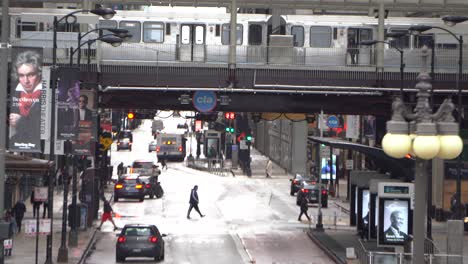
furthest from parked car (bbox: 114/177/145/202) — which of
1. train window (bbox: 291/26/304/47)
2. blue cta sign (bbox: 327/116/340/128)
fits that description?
train window (bbox: 291/26/304/47)

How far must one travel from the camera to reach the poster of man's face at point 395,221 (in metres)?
39.2

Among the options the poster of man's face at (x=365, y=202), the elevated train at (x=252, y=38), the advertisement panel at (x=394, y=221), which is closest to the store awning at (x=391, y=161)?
the poster of man's face at (x=365, y=202)

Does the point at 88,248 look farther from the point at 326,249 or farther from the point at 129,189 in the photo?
the point at 129,189

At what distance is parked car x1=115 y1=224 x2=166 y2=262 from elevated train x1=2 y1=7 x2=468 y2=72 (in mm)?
9805

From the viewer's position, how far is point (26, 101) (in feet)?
96.5

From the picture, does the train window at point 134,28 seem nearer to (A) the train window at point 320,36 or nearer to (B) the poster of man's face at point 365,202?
(A) the train window at point 320,36

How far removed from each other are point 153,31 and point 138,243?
14932 mm

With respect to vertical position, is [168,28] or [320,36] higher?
[168,28]

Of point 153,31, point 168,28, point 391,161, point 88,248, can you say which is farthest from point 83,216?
point 391,161

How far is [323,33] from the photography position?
170 ft

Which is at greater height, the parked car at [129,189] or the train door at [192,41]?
the train door at [192,41]

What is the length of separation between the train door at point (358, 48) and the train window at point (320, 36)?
986 millimetres

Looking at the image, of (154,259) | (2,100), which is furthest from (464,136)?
(2,100)

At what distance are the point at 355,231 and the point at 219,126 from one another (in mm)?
58039
